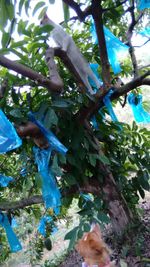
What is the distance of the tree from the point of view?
59.1 inches

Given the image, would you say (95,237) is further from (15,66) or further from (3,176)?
(3,176)

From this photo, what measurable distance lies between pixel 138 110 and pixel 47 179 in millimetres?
1011

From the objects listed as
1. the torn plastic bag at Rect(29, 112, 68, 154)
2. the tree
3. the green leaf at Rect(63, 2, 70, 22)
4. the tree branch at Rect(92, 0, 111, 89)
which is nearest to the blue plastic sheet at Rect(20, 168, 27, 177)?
the tree

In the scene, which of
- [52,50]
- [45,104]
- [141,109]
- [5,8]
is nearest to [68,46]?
[52,50]

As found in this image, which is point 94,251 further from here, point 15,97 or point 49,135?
point 15,97

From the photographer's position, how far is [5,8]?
1.22 m

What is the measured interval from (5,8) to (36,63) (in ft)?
1.41

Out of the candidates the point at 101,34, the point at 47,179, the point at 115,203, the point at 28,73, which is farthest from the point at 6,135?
the point at 115,203

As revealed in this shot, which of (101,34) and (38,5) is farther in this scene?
(101,34)

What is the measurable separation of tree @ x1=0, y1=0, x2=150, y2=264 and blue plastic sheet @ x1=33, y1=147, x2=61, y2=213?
5cm

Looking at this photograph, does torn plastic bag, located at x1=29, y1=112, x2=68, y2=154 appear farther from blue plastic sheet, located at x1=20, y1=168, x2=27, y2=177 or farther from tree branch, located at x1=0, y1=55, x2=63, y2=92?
blue plastic sheet, located at x1=20, y1=168, x2=27, y2=177

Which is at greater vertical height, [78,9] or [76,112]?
[78,9]

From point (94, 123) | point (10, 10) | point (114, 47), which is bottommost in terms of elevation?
point (94, 123)

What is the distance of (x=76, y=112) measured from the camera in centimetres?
190
